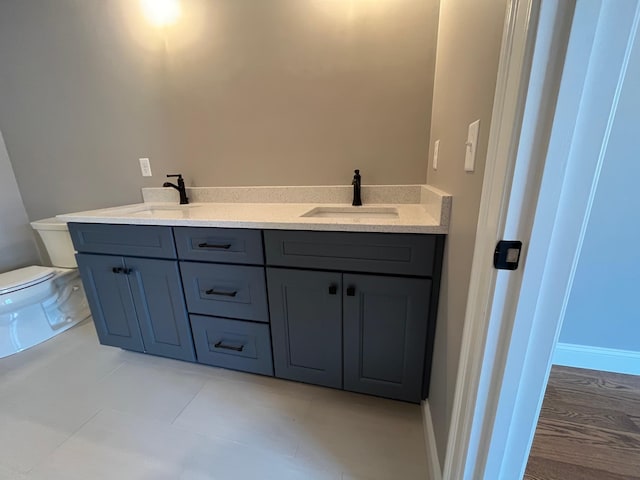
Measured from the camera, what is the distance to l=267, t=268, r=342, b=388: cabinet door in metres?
A: 1.18

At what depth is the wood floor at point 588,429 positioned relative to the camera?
1.02 metres

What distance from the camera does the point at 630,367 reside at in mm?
1442

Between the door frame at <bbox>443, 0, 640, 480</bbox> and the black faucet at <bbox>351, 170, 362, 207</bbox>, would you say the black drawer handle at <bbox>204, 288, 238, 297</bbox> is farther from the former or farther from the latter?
the door frame at <bbox>443, 0, 640, 480</bbox>

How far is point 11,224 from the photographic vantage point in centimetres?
215

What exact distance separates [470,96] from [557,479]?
53.0 inches

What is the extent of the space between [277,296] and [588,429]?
4.71 feet

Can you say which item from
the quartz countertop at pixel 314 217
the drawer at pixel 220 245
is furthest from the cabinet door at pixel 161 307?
the quartz countertop at pixel 314 217

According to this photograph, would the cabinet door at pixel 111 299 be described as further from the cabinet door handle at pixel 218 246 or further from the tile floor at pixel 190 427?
the cabinet door handle at pixel 218 246

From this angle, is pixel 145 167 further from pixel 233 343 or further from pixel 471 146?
pixel 471 146

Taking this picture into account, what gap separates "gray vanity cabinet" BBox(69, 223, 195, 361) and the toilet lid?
1.63 feet

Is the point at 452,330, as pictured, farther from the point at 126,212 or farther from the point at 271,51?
the point at 126,212

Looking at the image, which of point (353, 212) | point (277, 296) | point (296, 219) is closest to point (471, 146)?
point (296, 219)

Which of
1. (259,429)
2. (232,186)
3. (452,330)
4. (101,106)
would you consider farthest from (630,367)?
(101,106)

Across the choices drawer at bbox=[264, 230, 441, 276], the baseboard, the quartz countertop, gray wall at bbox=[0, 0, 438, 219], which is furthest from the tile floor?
gray wall at bbox=[0, 0, 438, 219]
